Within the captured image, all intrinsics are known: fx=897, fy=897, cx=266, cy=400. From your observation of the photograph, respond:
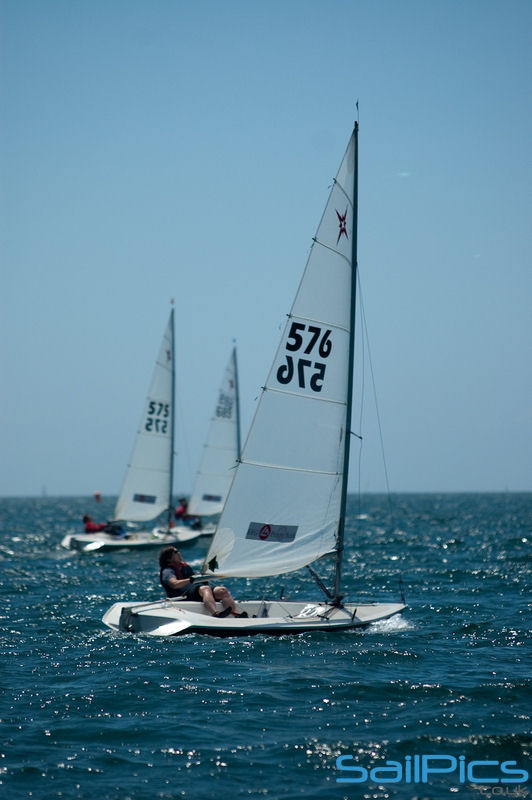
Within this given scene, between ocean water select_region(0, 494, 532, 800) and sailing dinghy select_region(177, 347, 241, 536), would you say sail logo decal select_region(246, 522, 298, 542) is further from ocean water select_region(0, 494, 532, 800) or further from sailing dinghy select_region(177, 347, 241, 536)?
sailing dinghy select_region(177, 347, 241, 536)

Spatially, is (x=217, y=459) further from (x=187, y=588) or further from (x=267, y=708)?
(x=267, y=708)

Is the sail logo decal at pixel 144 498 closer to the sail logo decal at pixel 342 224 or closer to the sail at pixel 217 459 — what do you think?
the sail at pixel 217 459

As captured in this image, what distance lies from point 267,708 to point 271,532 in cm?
476

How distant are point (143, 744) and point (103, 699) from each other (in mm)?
1648

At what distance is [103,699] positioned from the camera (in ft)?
33.6

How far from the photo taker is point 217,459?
1467 inches

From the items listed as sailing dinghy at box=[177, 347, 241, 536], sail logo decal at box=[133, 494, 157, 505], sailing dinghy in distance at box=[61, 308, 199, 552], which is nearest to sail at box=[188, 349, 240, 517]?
sailing dinghy at box=[177, 347, 241, 536]

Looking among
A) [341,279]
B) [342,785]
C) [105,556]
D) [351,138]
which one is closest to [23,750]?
[342,785]

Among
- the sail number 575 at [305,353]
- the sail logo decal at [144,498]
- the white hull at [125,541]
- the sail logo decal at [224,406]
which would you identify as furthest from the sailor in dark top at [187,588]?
the sail logo decal at [224,406]

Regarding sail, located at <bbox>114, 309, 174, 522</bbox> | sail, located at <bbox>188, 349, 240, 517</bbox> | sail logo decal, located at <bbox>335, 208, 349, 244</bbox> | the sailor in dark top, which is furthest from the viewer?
sail, located at <bbox>188, 349, 240, 517</bbox>

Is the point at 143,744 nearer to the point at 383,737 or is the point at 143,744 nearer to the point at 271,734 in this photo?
the point at 271,734

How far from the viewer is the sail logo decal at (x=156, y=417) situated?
33219 millimetres

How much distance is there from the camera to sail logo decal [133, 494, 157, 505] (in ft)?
109

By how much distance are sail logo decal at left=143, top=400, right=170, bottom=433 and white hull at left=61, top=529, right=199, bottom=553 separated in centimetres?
384
